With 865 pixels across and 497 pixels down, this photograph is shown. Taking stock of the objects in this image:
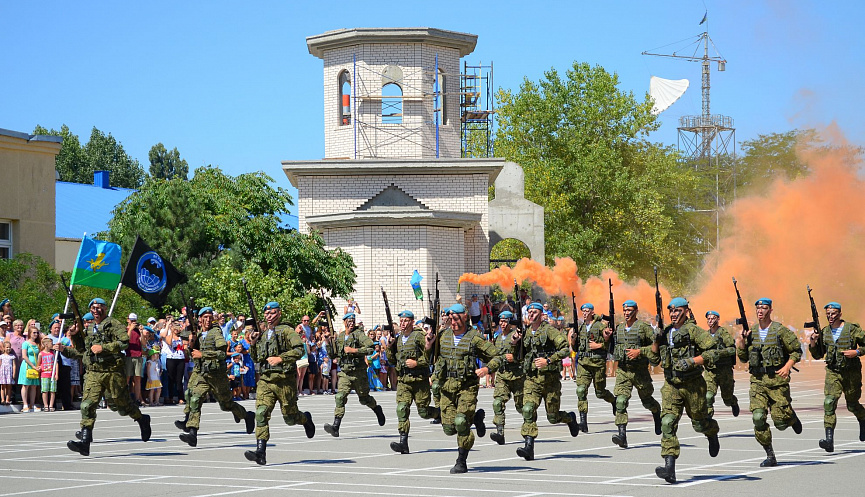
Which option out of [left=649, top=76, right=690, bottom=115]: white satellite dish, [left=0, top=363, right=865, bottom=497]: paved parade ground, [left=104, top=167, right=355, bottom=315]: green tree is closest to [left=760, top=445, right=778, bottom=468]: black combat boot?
[left=0, top=363, right=865, bottom=497]: paved parade ground

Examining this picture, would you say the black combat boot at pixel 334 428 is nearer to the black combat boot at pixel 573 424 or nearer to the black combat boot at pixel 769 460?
the black combat boot at pixel 573 424

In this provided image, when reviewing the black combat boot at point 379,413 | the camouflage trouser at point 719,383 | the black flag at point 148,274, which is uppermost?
the black flag at point 148,274

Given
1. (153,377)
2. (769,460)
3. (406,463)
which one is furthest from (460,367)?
(153,377)

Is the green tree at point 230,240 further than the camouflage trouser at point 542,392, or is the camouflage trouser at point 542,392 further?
the green tree at point 230,240

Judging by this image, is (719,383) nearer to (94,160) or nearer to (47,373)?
(47,373)

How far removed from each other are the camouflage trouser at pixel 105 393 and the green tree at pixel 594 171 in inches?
1735

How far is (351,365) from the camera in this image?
19312 millimetres

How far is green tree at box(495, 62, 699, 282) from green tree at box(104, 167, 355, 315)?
22673 mm

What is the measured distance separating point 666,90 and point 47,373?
71.5m

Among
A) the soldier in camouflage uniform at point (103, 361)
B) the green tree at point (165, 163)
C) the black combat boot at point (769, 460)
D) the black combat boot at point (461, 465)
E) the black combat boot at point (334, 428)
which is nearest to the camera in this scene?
the black combat boot at point (461, 465)

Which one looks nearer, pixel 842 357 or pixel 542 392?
pixel 542 392

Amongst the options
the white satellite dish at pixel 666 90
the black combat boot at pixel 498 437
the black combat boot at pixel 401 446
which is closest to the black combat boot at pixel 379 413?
the black combat boot at pixel 498 437

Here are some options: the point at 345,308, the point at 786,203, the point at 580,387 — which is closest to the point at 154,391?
the point at 580,387

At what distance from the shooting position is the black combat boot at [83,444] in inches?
622
